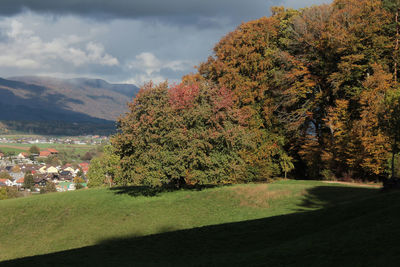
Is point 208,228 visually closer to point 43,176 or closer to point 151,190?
point 151,190

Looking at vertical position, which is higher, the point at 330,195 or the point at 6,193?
the point at 330,195

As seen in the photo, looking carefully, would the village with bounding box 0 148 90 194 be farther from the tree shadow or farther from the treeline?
the tree shadow

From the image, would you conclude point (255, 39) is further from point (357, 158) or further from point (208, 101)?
point (357, 158)

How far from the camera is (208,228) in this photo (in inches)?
905

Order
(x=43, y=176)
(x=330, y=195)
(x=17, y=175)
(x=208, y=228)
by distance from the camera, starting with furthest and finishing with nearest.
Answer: (x=17, y=175) < (x=43, y=176) < (x=330, y=195) < (x=208, y=228)

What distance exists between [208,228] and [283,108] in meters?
24.2

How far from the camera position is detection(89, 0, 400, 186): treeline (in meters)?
32.5

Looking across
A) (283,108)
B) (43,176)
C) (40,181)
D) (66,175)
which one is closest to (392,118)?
(283,108)

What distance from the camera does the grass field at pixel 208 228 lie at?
45.2 feet

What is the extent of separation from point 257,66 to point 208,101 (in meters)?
10.8

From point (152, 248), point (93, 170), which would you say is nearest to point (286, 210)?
point (152, 248)

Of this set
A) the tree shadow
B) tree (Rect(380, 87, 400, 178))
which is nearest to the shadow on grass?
the tree shadow

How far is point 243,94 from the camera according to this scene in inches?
1658

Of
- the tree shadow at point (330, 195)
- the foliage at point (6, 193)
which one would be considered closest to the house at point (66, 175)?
the foliage at point (6, 193)
